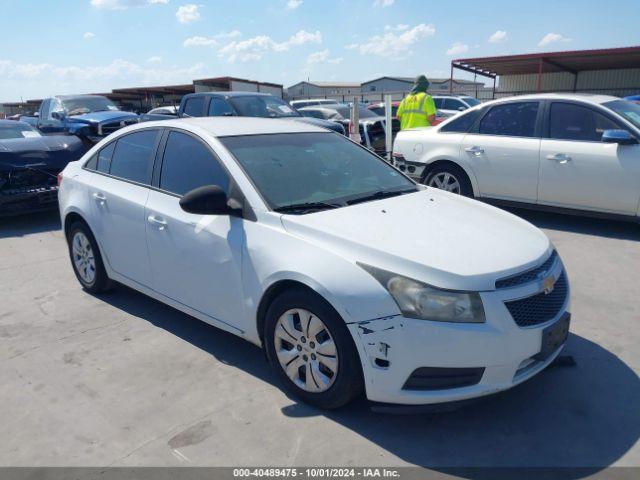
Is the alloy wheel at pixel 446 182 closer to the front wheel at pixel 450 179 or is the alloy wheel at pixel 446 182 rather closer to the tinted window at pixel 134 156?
the front wheel at pixel 450 179

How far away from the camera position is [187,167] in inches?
152

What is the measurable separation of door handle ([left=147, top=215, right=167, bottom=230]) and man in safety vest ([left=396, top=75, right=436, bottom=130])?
5.96m

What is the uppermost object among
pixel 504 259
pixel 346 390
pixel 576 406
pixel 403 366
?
pixel 504 259

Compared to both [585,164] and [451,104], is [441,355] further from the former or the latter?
[451,104]

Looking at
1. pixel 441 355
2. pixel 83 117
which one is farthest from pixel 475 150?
pixel 83 117

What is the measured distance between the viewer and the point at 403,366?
2645 mm

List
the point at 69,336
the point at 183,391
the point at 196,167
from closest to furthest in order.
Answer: the point at 183,391 < the point at 196,167 < the point at 69,336

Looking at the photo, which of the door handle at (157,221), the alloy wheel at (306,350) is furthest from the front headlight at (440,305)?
the door handle at (157,221)

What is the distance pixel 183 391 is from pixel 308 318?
1.01 meters

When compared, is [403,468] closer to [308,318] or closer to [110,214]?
[308,318]

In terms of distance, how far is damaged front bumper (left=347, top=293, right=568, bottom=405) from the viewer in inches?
102

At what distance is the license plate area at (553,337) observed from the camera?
2812 mm

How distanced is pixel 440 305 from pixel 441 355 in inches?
9.4

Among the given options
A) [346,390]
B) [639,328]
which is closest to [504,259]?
[346,390]
